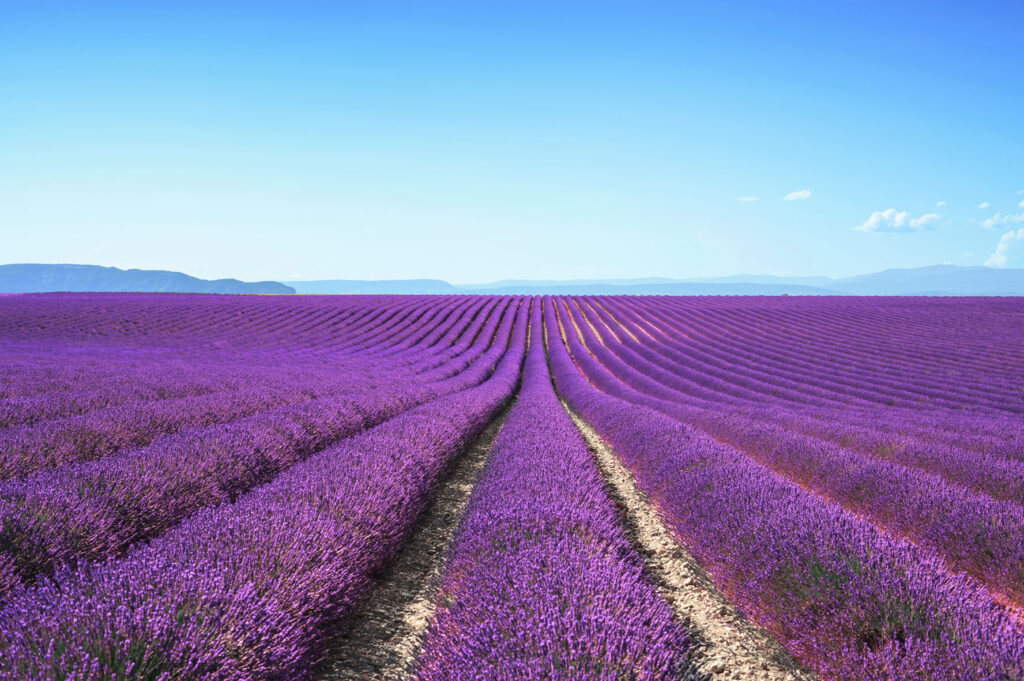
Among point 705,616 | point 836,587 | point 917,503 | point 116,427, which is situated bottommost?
point 705,616

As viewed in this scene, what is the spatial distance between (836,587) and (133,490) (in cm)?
365

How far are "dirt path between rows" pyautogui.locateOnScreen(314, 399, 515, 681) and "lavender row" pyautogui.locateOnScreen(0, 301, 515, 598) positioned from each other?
4.11 ft

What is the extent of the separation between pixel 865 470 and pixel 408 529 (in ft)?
12.5

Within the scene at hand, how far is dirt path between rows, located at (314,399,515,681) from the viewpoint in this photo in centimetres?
232

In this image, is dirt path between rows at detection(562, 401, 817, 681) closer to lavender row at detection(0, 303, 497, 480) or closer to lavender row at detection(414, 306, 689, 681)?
lavender row at detection(414, 306, 689, 681)

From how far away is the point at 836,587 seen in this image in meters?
2.23

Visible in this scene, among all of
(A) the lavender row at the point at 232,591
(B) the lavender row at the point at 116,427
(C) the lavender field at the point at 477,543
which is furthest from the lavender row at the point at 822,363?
(B) the lavender row at the point at 116,427

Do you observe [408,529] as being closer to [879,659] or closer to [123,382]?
[879,659]

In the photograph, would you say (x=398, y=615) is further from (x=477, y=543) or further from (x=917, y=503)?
(x=917, y=503)

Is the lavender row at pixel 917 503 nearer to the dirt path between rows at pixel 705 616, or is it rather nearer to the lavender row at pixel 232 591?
the dirt path between rows at pixel 705 616

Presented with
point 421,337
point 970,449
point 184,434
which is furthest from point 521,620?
point 421,337

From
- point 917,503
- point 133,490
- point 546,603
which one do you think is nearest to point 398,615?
point 546,603

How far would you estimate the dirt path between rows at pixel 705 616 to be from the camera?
236 cm

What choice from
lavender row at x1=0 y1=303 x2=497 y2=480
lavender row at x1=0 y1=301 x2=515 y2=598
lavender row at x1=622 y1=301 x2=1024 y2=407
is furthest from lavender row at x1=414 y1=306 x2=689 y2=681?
lavender row at x1=622 y1=301 x2=1024 y2=407
